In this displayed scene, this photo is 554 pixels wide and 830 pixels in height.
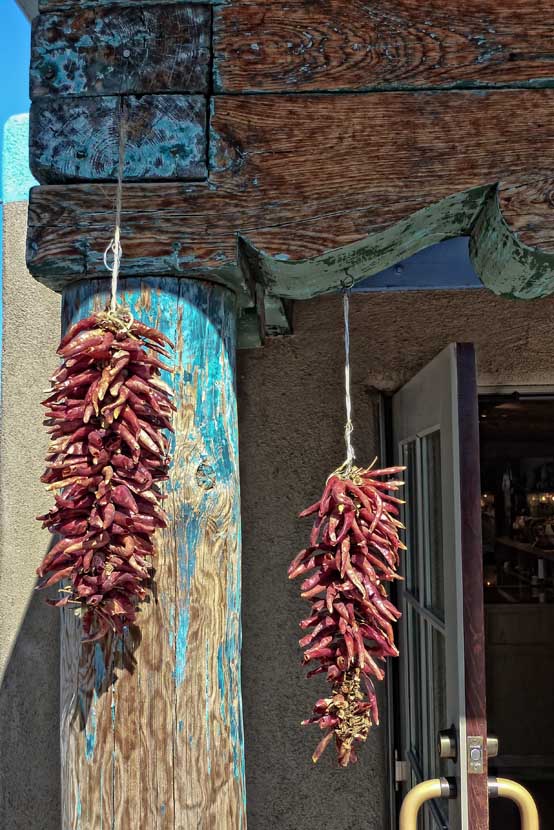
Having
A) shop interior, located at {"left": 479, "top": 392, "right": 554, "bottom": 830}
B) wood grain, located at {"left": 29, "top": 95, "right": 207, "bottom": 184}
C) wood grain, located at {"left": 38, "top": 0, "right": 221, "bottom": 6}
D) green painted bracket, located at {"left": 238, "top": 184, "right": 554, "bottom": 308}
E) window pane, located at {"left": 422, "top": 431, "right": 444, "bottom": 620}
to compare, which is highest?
wood grain, located at {"left": 38, "top": 0, "right": 221, "bottom": 6}

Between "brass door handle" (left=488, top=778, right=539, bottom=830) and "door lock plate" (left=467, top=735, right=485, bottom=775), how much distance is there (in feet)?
0.24

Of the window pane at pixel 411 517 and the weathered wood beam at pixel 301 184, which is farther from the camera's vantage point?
the window pane at pixel 411 517

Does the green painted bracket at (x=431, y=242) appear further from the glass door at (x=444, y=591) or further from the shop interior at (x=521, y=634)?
the shop interior at (x=521, y=634)

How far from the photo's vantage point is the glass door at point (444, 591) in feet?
5.56

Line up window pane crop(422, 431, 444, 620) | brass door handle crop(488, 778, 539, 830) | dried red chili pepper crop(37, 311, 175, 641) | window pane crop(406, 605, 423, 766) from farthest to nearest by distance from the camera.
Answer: window pane crop(406, 605, 423, 766) → window pane crop(422, 431, 444, 620) → brass door handle crop(488, 778, 539, 830) → dried red chili pepper crop(37, 311, 175, 641)

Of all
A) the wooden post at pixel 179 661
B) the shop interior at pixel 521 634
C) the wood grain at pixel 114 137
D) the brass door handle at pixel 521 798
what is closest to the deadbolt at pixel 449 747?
the brass door handle at pixel 521 798

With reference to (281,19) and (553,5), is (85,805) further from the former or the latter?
(553,5)

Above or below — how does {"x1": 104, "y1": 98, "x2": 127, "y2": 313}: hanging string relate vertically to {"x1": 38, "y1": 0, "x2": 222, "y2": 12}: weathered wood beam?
below

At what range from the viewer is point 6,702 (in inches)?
110

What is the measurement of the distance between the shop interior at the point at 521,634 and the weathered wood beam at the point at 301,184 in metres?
2.78

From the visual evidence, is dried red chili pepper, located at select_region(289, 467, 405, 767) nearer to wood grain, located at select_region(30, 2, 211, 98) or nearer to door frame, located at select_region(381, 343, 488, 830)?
door frame, located at select_region(381, 343, 488, 830)

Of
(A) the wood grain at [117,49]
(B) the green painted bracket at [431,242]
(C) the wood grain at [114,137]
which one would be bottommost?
(B) the green painted bracket at [431,242]

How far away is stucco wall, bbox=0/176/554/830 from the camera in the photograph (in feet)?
8.66

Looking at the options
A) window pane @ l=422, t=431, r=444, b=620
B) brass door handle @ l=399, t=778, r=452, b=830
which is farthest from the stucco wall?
brass door handle @ l=399, t=778, r=452, b=830
